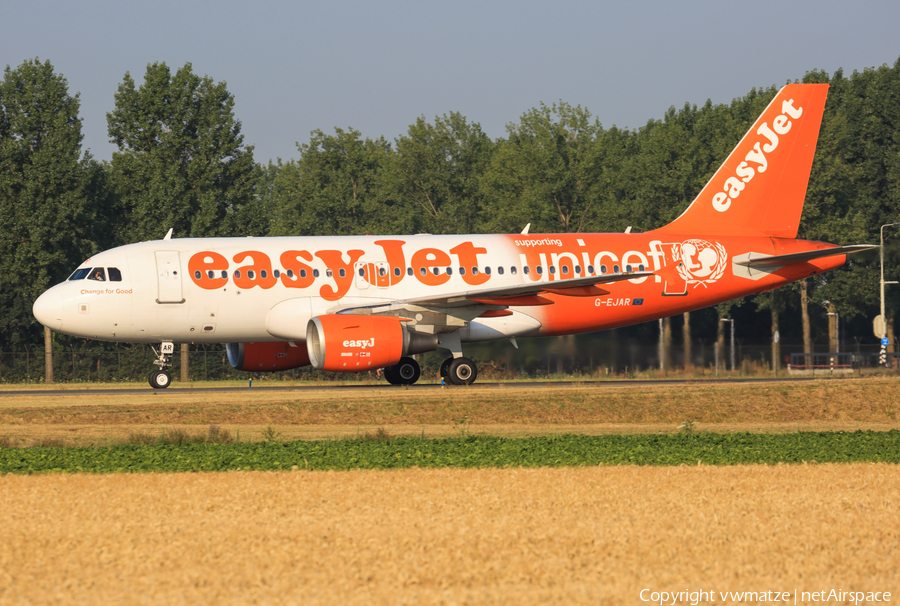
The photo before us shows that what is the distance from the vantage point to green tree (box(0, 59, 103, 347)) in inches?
1795

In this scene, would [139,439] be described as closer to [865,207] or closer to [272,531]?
[272,531]

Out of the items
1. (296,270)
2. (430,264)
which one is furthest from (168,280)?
(430,264)

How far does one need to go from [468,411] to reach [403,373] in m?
6.74

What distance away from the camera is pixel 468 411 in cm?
2236

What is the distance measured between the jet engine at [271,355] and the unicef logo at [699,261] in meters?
10.9

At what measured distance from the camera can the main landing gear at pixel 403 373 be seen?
2884cm

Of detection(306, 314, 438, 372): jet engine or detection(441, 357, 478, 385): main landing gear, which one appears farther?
detection(441, 357, 478, 385): main landing gear

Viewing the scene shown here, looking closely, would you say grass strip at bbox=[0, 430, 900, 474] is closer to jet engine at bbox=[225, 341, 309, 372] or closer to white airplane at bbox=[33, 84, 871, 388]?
white airplane at bbox=[33, 84, 871, 388]

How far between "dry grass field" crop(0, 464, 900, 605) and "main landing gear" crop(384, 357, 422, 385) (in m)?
15.0

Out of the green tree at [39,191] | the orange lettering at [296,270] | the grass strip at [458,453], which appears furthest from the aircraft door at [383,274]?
the green tree at [39,191]

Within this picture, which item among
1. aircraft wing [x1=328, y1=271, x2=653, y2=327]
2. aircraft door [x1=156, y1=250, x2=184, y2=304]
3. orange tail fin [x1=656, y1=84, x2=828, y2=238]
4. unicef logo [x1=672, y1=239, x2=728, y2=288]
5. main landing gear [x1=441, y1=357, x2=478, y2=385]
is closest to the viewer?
aircraft wing [x1=328, y1=271, x2=653, y2=327]

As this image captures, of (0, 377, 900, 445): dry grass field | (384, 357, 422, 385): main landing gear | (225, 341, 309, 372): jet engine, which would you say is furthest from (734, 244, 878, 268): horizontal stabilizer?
(225, 341, 309, 372): jet engine

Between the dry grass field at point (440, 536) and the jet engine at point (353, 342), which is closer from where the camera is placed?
the dry grass field at point (440, 536)

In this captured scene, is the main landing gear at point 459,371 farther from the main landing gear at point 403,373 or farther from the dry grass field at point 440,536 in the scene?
the dry grass field at point 440,536
